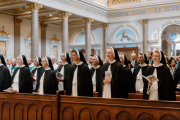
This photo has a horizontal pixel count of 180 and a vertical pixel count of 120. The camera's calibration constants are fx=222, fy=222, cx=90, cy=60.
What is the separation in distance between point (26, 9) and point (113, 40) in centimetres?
796

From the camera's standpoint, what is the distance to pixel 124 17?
19.0 m

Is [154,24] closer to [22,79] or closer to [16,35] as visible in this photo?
[16,35]

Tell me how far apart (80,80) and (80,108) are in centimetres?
124

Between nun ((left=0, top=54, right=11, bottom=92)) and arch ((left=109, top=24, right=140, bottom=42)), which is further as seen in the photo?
arch ((left=109, top=24, right=140, bottom=42))

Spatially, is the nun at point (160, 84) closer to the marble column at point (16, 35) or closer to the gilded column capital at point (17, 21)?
the marble column at point (16, 35)

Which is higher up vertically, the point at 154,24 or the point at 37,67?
the point at 154,24

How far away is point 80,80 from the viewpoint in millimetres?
Result: 5086

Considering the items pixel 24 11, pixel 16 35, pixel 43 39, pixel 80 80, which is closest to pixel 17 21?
pixel 16 35

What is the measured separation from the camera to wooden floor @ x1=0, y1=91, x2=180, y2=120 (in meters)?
3.38

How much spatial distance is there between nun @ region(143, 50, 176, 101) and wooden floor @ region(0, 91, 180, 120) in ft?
1.24

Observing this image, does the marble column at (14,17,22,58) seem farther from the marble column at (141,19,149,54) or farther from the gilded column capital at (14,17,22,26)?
the marble column at (141,19,149,54)

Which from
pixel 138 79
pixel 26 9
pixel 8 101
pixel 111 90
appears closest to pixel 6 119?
pixel 8 101

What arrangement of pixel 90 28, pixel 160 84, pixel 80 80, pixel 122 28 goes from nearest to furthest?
pixel 160 84 → pixel 80 80 → pixel 90 28 → pixel 122 28

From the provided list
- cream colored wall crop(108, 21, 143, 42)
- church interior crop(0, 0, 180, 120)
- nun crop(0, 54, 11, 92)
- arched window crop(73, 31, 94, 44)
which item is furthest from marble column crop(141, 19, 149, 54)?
nun crop(0, 54, 11, 92)
